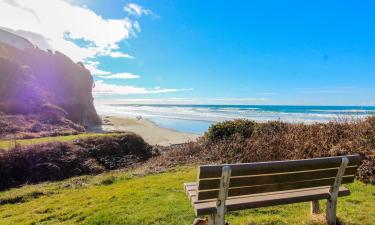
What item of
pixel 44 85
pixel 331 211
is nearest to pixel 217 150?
pixel 331 211

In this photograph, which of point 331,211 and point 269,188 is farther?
point 331,211

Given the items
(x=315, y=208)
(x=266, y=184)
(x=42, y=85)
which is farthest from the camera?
(x=42, y=85)

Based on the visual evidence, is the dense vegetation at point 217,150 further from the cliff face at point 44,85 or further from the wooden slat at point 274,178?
the cliff face at point 44,85

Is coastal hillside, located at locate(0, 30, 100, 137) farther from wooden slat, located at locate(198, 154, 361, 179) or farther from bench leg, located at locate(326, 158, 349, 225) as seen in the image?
bench leg, located at locate(326, 158, 349, 225)

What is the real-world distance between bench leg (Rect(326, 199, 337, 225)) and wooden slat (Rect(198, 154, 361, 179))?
2.18 feet

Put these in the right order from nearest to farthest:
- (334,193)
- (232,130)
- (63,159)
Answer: (334,193), (63,159), (232,130)

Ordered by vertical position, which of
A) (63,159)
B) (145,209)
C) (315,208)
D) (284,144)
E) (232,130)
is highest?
(232,130)

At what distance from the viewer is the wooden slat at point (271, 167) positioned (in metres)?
3.34

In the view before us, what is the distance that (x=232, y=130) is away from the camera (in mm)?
13273

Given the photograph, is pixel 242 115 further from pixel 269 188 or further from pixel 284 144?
pixel 269 188

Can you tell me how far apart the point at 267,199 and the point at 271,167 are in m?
0.60

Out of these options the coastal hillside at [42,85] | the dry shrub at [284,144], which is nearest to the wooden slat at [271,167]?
the dry shrub at [284,144]

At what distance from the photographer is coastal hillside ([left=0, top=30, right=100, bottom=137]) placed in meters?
27.3

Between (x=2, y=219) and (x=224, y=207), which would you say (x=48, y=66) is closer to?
(x=2, y=219)
